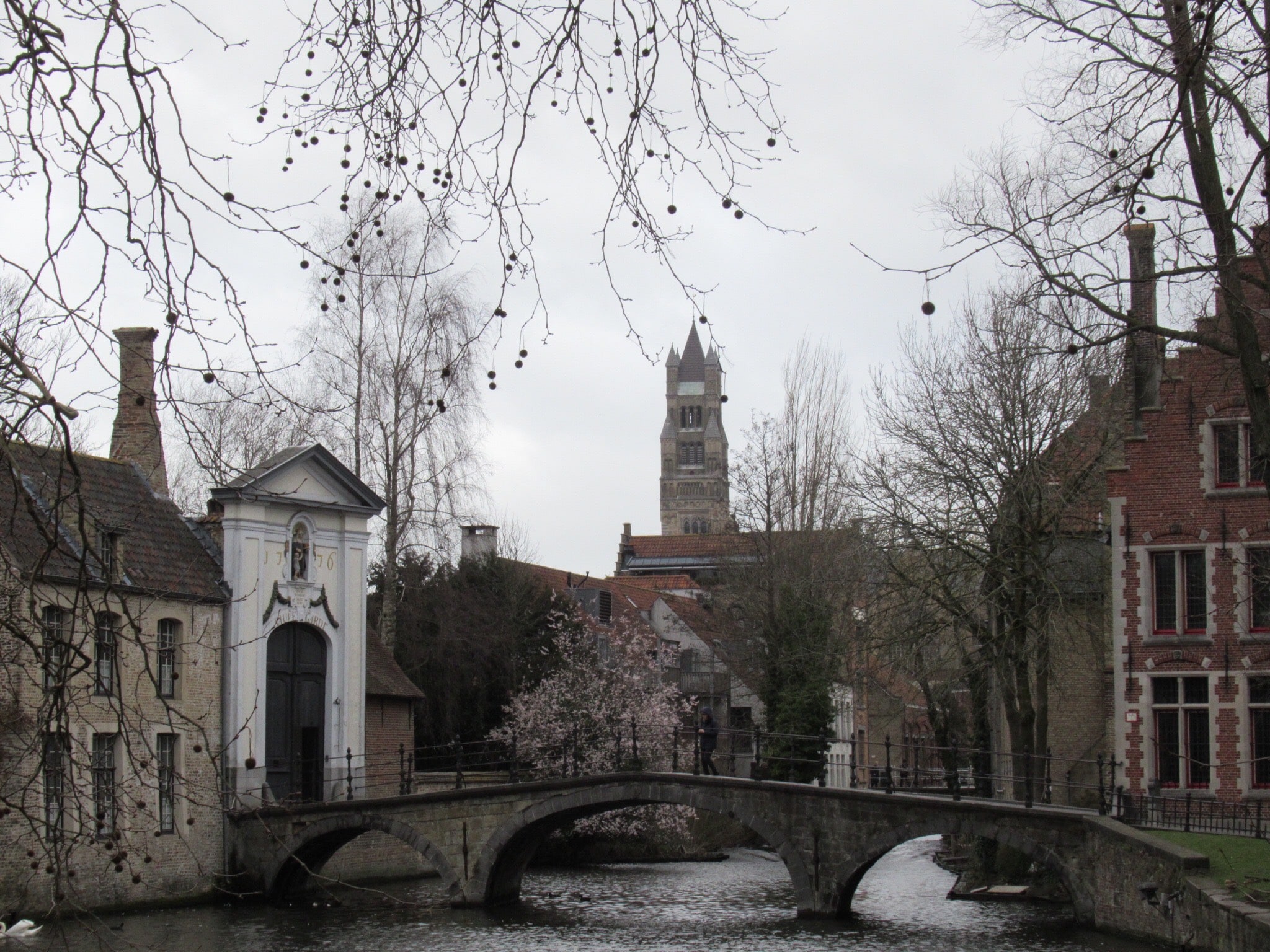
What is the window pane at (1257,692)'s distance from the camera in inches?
837

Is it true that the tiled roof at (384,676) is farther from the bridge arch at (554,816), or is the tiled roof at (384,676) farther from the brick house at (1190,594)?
the brick house at (1190,594)

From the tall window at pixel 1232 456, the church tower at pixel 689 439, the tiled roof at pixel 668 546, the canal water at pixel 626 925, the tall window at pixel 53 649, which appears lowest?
the canal water at pixel 626 925

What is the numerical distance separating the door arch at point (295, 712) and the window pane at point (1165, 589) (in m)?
14.2

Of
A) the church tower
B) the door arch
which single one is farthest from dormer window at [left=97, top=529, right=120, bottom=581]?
the church tower

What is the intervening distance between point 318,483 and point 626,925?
1005 centimetres

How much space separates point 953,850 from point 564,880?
33.6 ft

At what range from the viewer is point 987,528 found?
23.7 metres

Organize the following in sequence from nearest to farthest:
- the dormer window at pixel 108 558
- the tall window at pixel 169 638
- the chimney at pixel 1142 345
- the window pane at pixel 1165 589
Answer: the dormer window at pixel 108 558 → the window pane at pixel 1165 589 → the chimney at pixel 1142 345 → the tall window at pixel 169 638

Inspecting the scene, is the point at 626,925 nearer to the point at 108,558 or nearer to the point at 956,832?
the point at 956,832

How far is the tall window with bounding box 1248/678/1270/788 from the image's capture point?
2095cm

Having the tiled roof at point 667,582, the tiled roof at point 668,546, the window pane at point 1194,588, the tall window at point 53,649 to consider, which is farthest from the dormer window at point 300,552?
the tiled roof at point 668,546

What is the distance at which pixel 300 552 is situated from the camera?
27.1 m

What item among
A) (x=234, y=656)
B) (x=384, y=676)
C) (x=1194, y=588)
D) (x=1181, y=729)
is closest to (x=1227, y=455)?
(x=1194, y=588)

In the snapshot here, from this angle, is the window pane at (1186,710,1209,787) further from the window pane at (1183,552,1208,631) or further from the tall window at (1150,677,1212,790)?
the window pane at (1183,552,1208,631)
